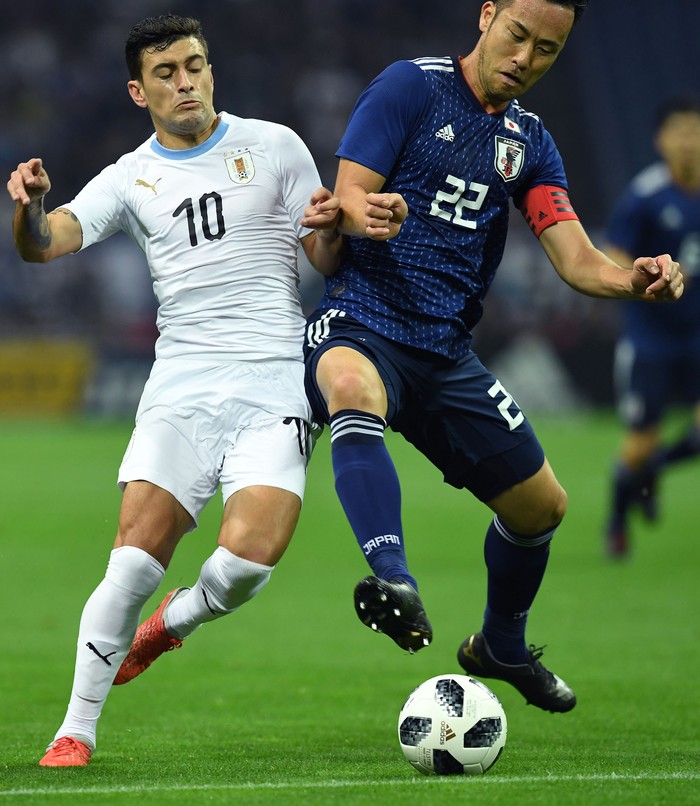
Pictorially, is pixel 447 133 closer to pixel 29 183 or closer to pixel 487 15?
pixel 487 15

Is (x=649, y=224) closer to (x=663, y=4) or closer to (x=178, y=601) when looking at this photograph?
(x=178, y=601)

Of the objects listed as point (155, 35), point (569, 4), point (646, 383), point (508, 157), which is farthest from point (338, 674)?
point (646, 383)

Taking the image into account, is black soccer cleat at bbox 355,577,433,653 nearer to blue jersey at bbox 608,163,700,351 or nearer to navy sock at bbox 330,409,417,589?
navy sock at bbox 330,409,417,589

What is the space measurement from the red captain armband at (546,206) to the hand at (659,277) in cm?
55

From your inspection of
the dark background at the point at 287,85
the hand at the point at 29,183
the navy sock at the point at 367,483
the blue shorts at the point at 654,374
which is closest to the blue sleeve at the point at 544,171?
the navy sock at the point at 367,483

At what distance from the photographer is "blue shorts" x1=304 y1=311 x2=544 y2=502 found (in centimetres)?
475

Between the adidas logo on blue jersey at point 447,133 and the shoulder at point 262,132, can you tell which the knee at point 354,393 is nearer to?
the adidas logo on blue jersey at point 447,133

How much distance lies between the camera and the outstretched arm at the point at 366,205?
14.1 feet

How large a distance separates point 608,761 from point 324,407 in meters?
1.45

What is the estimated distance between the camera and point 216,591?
15.9ft

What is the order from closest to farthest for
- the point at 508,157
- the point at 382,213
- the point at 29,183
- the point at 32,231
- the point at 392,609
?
the point at 392,609, the point at 382,213, the point at 29,183, the point at 32,231, the point at 508,157

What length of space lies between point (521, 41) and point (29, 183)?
65.3 inches

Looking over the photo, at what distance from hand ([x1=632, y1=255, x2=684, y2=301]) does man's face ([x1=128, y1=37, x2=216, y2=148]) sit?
1.60 m

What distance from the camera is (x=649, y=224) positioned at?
34.4 feet
